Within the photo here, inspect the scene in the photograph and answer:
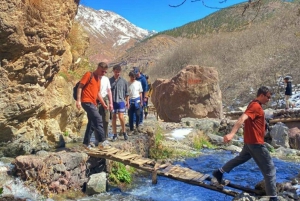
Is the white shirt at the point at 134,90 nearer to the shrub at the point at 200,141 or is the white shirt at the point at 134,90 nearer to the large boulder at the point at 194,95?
the shrub at the point at 200,141

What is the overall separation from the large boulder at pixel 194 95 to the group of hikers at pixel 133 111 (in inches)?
308

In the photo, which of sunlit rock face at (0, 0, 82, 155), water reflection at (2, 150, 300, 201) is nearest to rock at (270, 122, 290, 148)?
water reflection at (2, 150, 300, 201)

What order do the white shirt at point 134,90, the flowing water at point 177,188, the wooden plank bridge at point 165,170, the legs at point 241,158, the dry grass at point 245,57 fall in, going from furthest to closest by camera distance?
the dry grass at point 245,57 < the white shirt at point 134,90 < the flowing water at point 177,188 < the wooden plank bridge at point 165,170 < the legs at point 241,158

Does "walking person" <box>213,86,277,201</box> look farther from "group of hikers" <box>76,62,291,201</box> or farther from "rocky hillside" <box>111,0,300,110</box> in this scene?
"rocky hillside" <box>111,0,300,110</box>

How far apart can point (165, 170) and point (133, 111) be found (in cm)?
286

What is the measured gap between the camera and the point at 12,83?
23.2 ft

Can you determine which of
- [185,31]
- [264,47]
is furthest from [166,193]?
[185,31]

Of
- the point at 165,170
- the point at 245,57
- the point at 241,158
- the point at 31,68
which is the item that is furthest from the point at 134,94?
the point at 245,57

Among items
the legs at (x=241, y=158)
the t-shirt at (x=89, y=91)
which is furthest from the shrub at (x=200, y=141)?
the legs at (x=241, y=158)

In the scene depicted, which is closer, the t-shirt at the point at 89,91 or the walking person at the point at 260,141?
the walking person at the point at 260,141

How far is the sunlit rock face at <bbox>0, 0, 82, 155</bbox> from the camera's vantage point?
22.5 feet

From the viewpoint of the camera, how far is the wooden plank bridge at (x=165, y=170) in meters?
6.13

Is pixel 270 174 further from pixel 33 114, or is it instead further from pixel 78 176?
pixel 33 114

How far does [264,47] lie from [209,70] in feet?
92.0
